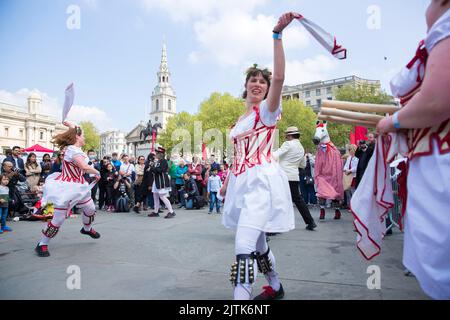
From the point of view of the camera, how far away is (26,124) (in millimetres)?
75750

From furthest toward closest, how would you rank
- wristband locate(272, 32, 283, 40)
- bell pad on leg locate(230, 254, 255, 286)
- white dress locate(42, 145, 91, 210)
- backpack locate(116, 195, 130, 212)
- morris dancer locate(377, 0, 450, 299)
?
1. backpack locate(116, 195, 130, 212)
2. white dress locate(42, 145, 91, 210)
3. bell pad on leg locate(230, 254, 255, 286)
4. wristband locate(272, 32, 283, 40)
5. morris dancer locate(377, 0, 450, 299)

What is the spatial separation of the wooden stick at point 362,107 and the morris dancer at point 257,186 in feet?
1.42

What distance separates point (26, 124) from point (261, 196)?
284 feet

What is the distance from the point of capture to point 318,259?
435 cm

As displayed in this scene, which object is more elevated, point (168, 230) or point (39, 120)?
point (39, 120)

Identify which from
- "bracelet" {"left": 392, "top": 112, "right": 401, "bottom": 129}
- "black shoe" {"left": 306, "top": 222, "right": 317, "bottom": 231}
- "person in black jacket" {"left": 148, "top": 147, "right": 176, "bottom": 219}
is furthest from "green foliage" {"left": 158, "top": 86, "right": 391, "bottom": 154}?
"bracelet" {"left": 392, "top": 112, "right": 401, "bottom": 129}

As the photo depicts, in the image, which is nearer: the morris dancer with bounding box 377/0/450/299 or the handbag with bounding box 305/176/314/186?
the morris dancer with bounding box 377/0/450/299

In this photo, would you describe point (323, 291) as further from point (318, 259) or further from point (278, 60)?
point (278, 60)

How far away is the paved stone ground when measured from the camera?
3070mm

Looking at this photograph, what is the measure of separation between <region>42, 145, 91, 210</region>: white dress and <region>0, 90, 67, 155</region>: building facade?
2867 inches

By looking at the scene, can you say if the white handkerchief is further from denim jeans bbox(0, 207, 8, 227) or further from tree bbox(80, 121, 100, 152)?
tree bbox(80, 121, 100, 152)

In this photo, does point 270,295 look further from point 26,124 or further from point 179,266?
point 26,124
